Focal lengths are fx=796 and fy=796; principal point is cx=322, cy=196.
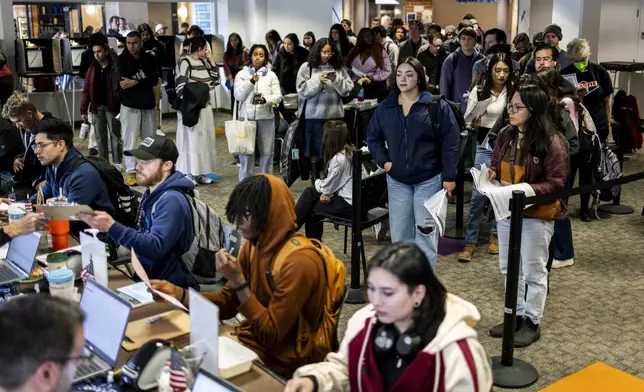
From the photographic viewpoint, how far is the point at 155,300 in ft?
10.5

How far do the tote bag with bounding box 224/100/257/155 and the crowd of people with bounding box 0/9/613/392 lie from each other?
0.57ft

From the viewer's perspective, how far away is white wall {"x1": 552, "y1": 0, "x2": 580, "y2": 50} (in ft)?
36.3

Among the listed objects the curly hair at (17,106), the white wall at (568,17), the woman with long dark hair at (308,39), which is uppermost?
the white wall at (568,17)

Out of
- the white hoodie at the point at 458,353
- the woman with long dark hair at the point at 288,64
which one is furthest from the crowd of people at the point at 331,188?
the woman with long dark hair at the point at 288,64

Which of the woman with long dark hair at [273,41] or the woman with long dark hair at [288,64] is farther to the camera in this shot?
the woman with long dark hair at [273,41]

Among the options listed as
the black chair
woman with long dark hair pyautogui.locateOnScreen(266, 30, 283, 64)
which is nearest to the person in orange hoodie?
the black chair

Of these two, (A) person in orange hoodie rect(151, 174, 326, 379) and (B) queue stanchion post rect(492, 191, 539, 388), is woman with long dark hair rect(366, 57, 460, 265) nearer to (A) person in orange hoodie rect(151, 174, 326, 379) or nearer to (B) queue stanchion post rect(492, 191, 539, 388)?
(B) queue stanchion post rect(492, 191, 539, 388)

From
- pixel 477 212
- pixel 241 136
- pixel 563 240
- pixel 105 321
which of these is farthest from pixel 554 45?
pixel 105 321

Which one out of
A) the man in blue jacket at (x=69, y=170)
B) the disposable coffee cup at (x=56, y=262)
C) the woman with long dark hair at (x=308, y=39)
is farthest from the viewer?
the woman with long dark hair at (x=308, y=39)

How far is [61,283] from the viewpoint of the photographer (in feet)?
10.2

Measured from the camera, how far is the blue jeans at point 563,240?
5.59 meters

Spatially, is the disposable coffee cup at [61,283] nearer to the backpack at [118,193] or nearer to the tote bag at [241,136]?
the backpack at [118,193]

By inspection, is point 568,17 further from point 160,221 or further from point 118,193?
point 160,221

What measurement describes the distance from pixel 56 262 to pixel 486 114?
374 cm
